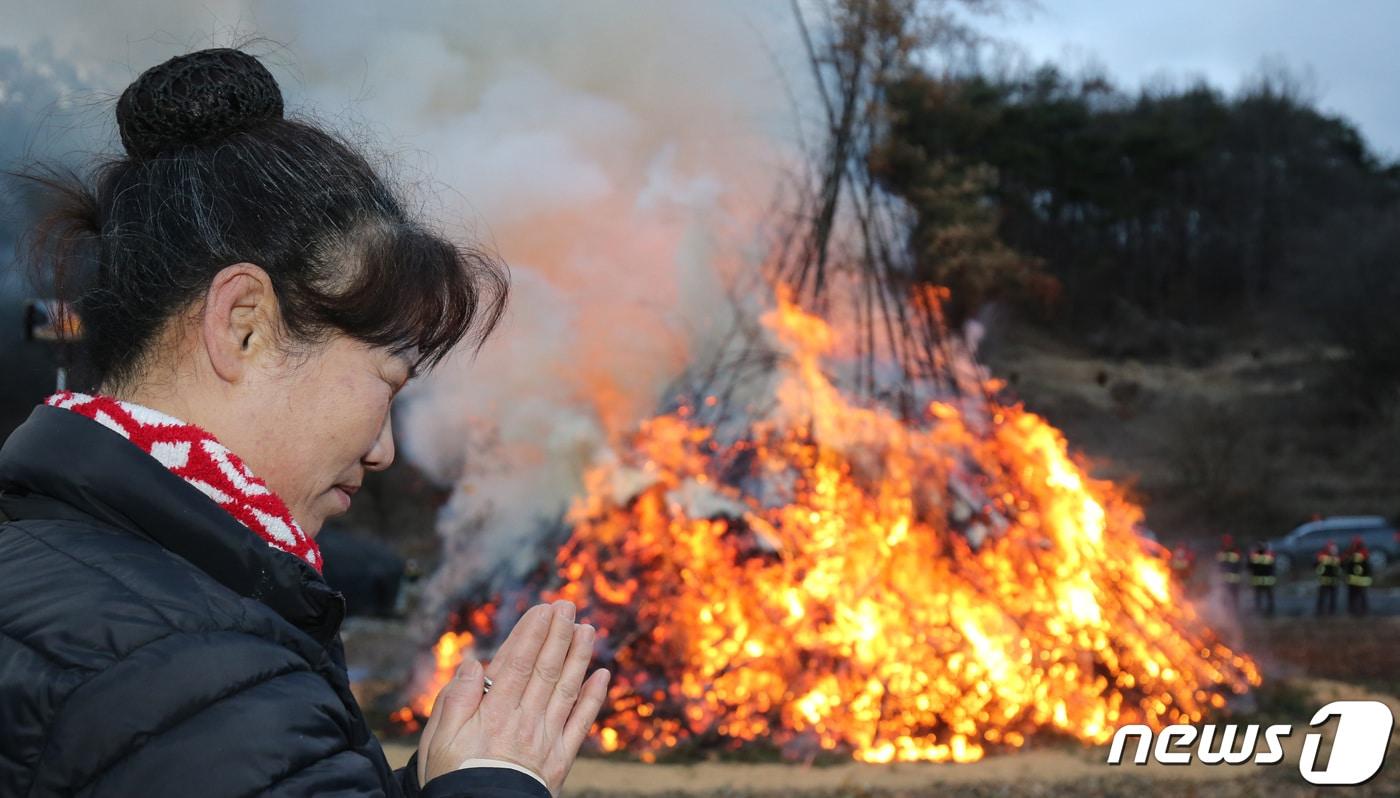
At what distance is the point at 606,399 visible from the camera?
358 inches

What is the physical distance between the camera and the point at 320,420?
1460 mm

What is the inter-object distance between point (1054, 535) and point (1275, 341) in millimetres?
31877

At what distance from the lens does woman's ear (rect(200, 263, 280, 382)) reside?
138cm

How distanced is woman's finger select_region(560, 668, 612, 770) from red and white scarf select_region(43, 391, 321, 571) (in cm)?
37

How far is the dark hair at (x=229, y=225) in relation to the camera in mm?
1391

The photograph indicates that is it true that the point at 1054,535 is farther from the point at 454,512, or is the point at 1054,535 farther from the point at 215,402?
the point at 215,402

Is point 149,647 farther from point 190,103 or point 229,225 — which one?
point 190,103

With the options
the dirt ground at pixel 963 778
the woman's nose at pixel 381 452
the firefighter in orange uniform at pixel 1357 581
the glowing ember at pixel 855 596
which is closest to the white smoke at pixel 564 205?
the glowing ember at pixel 855 596

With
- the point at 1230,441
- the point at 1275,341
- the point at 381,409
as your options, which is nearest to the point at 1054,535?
the point at 381,409

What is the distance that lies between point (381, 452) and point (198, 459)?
0.94 feet

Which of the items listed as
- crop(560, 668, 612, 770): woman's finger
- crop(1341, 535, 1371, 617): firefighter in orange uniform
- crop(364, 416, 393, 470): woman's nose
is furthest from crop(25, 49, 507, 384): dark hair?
crop(1341, 535, 1371, 617): firefighter in orange uniform

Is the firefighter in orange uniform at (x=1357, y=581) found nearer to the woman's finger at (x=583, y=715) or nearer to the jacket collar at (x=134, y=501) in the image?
the woman's finger at (x=583, y=715)

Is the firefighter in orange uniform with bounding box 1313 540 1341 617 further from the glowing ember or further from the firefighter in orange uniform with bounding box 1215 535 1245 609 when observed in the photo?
the glowing ember

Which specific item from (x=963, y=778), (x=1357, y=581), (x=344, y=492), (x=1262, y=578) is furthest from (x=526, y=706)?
(x=1357, y=581)
